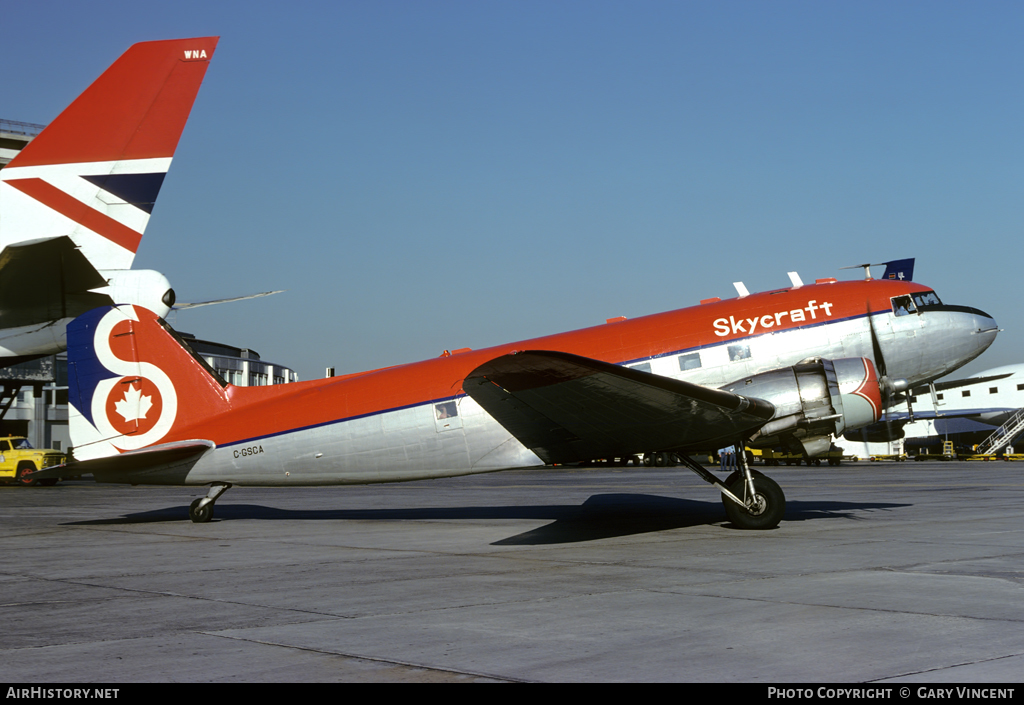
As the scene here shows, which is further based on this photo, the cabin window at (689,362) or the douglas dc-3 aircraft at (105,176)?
the cabin window at (689,362)

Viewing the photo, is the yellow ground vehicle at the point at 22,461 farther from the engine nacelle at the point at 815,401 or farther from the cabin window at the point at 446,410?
the engine nacelle at the point at 815,401

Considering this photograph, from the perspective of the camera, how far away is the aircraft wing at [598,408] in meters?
11.9

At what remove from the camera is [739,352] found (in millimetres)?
15461

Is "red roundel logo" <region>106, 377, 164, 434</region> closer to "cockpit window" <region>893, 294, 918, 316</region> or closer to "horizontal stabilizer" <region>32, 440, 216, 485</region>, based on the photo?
"horizontal stabilizer" <region>32, 440, 216, 485</region>

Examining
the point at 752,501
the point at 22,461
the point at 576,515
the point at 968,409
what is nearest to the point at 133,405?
→ the point at 576,515

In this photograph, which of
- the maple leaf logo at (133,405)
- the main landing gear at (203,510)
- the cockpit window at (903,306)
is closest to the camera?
the cockpit window at (903,306)

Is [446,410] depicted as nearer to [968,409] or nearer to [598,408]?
[598,408]

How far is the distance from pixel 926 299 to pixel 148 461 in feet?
53.1

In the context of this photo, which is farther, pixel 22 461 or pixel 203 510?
pixel 22 461

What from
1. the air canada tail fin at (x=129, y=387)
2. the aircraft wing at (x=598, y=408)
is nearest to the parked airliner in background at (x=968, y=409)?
the aircraft wing at (x=598, y=408)

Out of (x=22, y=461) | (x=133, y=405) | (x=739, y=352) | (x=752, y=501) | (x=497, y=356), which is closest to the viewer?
(x=752, y=501)

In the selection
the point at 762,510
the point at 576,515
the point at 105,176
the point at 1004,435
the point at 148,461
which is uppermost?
the point at 105,176

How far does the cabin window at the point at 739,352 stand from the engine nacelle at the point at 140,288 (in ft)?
35.7
